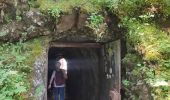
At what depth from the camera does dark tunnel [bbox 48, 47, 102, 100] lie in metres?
10.3

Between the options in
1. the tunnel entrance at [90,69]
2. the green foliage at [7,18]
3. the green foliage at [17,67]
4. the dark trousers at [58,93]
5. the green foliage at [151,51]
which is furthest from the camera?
the dark trousers at [58,93]

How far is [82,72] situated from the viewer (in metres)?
12.8

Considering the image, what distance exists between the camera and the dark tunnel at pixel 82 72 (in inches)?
404

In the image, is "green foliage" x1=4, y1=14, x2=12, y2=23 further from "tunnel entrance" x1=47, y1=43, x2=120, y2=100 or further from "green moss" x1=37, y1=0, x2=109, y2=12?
"tunnel entrance" x1=47, y1=43, x2=120, y2=100

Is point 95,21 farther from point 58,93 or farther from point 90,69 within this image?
point 90,69

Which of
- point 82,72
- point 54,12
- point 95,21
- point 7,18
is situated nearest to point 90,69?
point 82,72

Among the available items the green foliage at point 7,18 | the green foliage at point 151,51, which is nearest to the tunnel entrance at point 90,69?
the green foliage at point 151,51

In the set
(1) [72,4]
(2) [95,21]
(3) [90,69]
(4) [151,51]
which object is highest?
(1) [72,4]

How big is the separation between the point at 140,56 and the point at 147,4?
1234mm

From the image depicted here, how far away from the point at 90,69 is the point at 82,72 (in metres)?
1.69

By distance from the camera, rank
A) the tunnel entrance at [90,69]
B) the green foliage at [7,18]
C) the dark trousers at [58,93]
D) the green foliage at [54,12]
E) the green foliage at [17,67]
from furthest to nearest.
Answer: the dark trousers at [58,93], the tunnel entrance at [90,69], the green foliage at [7,18], the green foliage at [54,12], the green foliage at [17,67]

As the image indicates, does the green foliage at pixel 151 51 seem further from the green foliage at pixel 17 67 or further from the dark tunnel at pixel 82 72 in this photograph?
the dark tunnel at pixel 82 72

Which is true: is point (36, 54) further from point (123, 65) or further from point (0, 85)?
point (123, 65)

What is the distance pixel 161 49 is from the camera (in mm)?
6734
